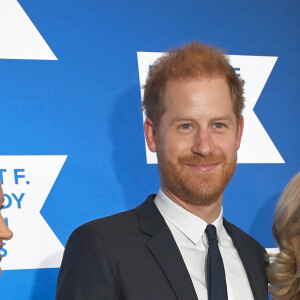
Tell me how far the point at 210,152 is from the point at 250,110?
0.81 meters

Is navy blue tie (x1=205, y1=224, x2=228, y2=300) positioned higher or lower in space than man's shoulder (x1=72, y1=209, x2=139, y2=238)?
lower

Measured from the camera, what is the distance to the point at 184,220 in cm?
179

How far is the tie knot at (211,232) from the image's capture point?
1.78 metres

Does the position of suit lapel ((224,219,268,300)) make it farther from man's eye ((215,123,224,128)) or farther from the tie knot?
man's eye ((215,123,224,128))

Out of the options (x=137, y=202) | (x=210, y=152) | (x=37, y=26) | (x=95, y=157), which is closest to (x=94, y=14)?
(x=37, y=26)

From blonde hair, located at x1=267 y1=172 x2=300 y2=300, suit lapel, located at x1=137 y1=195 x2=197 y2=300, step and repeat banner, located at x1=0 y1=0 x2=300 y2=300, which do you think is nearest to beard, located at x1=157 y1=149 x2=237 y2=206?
suit lapel, located at x1=137 y1=195 x2=197 y2=300

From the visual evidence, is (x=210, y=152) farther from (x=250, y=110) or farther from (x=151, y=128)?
(x=250, y=110)

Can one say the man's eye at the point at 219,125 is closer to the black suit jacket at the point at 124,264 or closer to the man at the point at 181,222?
the man at the point at 181,222

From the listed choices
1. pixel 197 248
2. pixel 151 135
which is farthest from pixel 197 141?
pixel 197 248

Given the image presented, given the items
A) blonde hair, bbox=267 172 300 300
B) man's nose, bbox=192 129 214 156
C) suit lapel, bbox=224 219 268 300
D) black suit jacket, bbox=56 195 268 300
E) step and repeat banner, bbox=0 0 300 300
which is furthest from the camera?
step and repeat banner, bbox=0 0 300 300

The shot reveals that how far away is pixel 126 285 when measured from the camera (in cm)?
162

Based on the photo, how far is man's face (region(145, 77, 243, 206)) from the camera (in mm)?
1741

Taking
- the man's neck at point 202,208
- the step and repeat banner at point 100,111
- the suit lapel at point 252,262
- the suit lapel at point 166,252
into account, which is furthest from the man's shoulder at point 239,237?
the step and repeat banner at point 100,111

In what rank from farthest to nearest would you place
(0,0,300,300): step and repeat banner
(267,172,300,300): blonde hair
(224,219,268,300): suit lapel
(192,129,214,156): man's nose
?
1. (0,0,300,300): step and repeat banner
2. (267,172,300,300): blonde hair
3. (224,219,268,300): suit lapel
4. (192,129,214,156): man's nose
